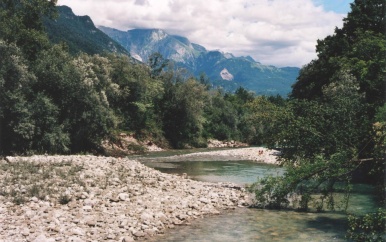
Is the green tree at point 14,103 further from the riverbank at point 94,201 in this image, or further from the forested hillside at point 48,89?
the riverbank at point 94,201

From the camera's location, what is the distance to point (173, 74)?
76562 mm

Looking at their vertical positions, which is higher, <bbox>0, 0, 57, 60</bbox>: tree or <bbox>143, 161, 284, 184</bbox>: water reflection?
<bbox>0, 0, 57, 60</bbox>: tree

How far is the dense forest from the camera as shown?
20.4 metres

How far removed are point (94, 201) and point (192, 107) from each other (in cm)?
5453

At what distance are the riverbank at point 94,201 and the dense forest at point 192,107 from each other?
13.5 feet

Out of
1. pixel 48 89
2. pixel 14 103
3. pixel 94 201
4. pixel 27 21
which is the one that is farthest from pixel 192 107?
pixel 94 201

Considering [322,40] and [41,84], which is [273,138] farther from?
[322,40]

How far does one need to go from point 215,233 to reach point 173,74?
62317 millimetres

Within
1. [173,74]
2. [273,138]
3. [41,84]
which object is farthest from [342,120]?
[173,74]

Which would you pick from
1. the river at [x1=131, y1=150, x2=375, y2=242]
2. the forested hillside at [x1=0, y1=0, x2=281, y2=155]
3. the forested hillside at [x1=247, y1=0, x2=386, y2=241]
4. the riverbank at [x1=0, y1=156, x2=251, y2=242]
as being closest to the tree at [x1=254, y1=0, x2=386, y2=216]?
the forested hillside at [x1=247, y1=0, x2=386, y2=241]

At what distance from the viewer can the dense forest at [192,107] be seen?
20375 millimetres

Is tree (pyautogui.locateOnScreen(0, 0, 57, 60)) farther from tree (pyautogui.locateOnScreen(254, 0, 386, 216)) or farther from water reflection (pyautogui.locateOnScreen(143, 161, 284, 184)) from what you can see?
tree (pyautogui.locateOnScreen(254, 0, 386, 216))

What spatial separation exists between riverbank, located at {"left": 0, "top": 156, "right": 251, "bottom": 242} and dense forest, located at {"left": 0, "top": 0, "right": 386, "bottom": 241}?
412 centimetres

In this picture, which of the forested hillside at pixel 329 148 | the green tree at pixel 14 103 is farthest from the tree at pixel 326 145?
the green tree at pixel 14 103
